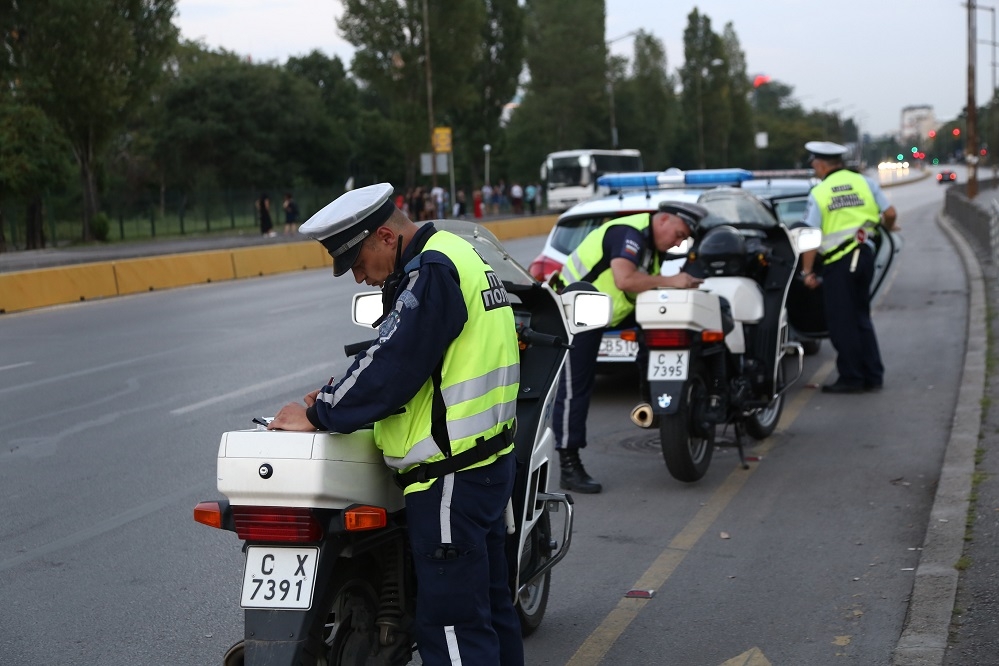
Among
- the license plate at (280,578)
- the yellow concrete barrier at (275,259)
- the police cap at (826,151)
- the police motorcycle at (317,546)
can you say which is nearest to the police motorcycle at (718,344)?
the police cap at (826,151)

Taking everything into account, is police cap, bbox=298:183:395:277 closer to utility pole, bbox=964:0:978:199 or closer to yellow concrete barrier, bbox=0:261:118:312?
yellow concrete barrier, bbox=0:261:118:312

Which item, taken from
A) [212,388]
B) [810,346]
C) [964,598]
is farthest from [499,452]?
[810,346]

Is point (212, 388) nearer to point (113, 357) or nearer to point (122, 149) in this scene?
point (113, 357)

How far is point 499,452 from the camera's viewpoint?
358 centimetres

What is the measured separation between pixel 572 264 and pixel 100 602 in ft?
10.1

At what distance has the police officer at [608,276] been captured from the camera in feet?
22.4

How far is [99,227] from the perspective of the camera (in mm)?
43344

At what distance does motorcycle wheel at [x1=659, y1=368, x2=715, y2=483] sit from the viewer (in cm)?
695

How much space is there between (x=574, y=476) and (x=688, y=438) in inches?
26.2

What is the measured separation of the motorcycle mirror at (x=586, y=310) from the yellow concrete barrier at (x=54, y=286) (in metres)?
15.6

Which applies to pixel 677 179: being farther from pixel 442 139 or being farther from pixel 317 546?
pixel 442 139

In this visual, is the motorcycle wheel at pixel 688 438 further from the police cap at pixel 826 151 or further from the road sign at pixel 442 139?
the road sign at pixel 442 139

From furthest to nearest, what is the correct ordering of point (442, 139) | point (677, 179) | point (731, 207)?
1. point (442, 139)
2. point (677, 179)
3. point (731, 207)

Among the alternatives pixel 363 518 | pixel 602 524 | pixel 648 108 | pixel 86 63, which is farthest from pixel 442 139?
pixel 648 108
